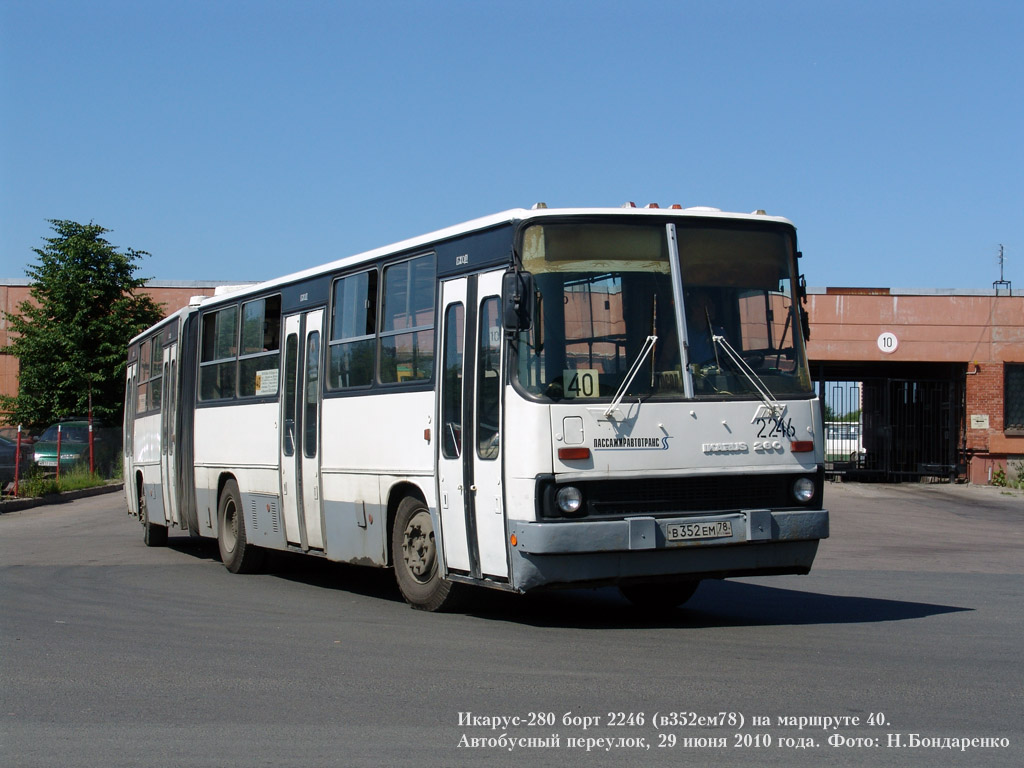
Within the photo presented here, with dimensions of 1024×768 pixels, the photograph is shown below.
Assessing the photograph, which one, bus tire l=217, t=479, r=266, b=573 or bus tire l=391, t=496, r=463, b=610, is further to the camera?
bus tire l=217, t=479, r=266, b=573

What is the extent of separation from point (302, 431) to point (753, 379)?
5.09 meters

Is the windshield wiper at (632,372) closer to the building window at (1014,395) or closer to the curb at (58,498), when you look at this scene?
the curb at (58,498)

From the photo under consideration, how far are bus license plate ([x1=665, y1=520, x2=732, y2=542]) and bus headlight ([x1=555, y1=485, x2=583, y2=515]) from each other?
0.70 m

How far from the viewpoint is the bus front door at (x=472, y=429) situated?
9211mm

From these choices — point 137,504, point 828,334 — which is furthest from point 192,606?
point 828,334

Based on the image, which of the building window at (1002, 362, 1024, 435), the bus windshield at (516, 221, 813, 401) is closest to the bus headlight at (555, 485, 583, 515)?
the bus windshield at (516, 221, 813, 401)

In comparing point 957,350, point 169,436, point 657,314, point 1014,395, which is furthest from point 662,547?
point 1014,395

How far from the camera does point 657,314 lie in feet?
30.1

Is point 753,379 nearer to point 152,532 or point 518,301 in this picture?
point 518,301

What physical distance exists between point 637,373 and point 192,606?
4.78m

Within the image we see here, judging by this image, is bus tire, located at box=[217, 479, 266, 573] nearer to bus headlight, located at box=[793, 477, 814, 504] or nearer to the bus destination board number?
the bus destination board number

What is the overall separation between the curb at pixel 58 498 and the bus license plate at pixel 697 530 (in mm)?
20189

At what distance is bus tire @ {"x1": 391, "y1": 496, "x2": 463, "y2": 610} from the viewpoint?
33.4 ft

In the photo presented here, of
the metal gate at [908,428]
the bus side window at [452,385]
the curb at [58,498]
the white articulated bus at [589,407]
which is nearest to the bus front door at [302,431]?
the white articulated bus at [589,407]
